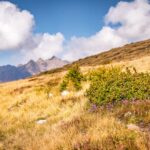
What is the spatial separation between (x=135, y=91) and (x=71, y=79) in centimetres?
995

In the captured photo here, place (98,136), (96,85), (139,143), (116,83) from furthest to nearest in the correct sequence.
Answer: (96,85) → (116,83) → (98,136) → (139,143)

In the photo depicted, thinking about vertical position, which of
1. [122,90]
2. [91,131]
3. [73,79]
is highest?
[73,79]

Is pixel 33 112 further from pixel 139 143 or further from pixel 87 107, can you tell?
pixel 139 143

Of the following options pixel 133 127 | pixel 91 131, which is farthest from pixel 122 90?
pixel 133 127

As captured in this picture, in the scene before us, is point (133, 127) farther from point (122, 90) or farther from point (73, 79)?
point (73, 79)

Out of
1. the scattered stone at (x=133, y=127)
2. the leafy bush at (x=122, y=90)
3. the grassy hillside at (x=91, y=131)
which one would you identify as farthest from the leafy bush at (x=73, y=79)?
the scattered stone at (x=133, y=127)

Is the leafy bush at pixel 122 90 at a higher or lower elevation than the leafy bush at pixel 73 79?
lower

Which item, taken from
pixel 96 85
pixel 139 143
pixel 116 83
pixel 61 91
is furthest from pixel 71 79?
pixel 139 143

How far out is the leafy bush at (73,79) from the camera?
2081cm

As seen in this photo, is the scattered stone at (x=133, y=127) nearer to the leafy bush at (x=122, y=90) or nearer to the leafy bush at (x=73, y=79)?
the leafy bush at (x=122, y=90)

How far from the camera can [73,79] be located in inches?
839

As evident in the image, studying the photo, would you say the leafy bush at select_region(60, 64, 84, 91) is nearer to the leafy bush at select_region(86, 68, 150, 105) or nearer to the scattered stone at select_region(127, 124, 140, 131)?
the leafy bush at select_region(86, 68, 150, 105)

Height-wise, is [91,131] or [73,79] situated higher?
[73,79]

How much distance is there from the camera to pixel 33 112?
15742mm
